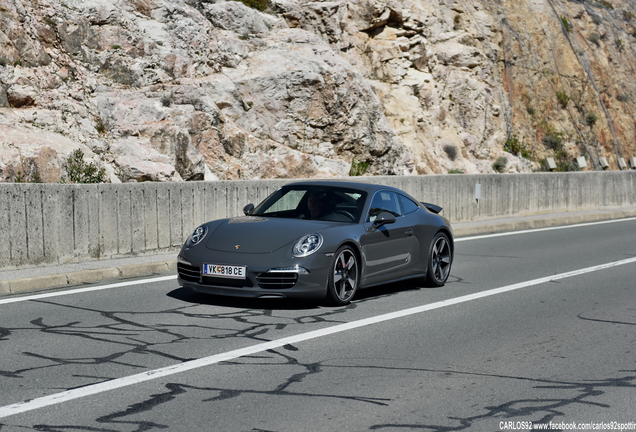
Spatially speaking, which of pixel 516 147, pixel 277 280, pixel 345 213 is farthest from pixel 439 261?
pixel 516 147

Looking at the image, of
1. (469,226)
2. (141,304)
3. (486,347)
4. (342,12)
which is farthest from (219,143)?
(486,347)

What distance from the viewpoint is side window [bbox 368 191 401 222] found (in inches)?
386

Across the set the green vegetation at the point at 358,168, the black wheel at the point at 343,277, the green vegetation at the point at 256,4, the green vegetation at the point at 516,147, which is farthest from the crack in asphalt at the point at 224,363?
the green vegetation at the point at 516,147

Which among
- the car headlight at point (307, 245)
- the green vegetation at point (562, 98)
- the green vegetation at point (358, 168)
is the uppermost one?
the green vegetation at point (562, 98)

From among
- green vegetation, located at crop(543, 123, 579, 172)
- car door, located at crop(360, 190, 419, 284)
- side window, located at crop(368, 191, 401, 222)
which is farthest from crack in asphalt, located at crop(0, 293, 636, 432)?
green vegetation, located at crop(543, 123, 579, 172)

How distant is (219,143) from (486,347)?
15.3m

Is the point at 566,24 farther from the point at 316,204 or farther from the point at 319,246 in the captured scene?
the point at 319,246

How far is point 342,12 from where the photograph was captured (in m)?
30.2

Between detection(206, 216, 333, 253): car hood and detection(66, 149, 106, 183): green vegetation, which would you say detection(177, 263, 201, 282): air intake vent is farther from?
detection(66, 149, 106, 183): green vegetation

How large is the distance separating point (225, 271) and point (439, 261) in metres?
3.51

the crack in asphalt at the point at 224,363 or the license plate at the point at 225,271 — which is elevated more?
the license plate at the point at 225,271

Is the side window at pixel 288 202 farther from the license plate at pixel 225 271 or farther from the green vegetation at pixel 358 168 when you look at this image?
the green vegetation at pixel 358 168

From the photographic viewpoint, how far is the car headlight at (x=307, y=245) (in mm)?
8543

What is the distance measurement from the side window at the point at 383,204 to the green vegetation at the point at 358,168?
14.3 metres
